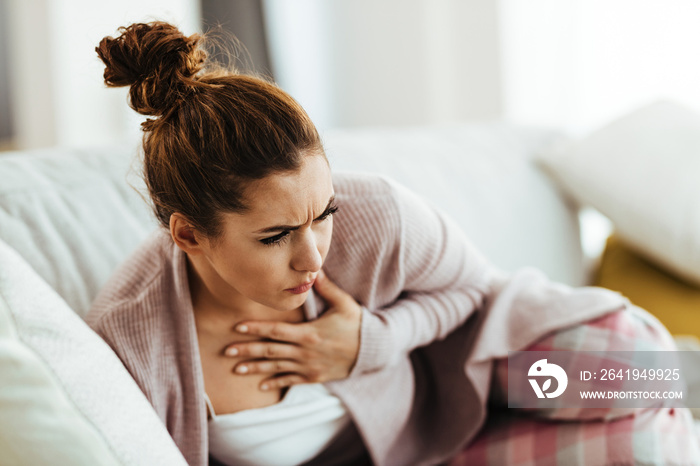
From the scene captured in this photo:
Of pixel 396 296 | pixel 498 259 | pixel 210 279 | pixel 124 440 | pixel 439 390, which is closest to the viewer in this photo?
pixel 124 440

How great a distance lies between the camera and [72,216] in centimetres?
98

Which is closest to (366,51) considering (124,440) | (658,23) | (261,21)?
(261,21)

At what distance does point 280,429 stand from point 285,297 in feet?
0.77

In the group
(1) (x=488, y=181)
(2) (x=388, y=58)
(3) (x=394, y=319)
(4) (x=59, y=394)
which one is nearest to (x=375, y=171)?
(1) (x=488, y=181)

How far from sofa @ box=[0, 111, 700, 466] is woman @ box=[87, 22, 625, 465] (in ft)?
0.33

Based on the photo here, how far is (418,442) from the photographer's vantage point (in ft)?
3.51

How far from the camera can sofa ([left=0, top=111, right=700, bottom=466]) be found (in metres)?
0.57

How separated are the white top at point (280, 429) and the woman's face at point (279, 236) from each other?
0.19 m

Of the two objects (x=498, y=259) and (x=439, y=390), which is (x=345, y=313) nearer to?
(x=439, y=390)

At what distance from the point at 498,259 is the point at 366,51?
1677 millimetres

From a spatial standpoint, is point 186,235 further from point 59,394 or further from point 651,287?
point 651,287

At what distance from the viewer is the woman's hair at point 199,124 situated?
0.68 meters

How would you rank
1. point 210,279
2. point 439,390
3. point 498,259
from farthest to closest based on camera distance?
point 498,259
point 439,390
point 210,279

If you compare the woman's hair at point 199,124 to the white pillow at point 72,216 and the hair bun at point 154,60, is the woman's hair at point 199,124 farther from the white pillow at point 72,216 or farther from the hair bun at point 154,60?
the white pillow at point 72,216
